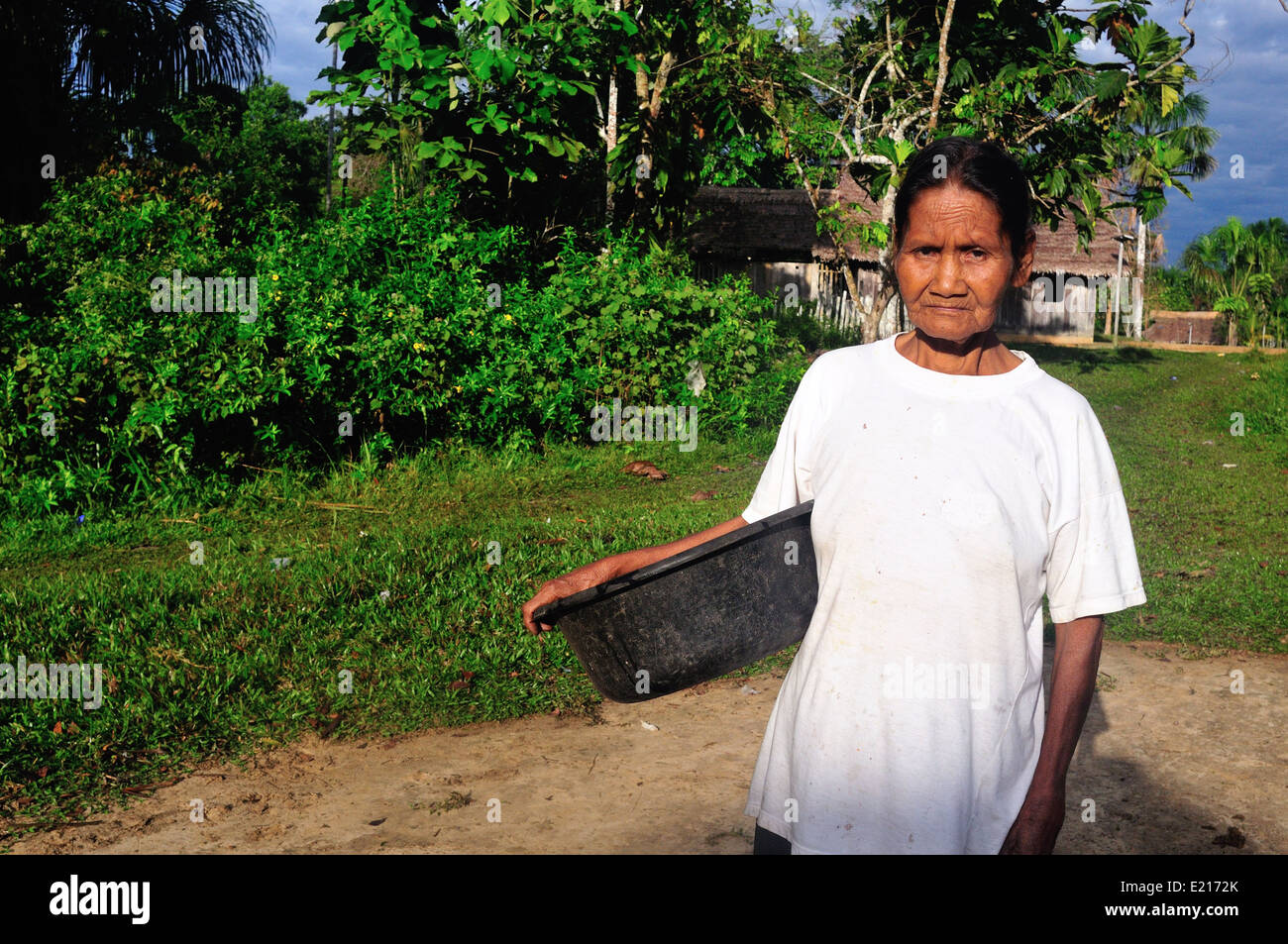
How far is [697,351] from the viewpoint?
10.2 m

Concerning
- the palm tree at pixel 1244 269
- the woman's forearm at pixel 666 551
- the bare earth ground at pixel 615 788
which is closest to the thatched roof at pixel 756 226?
the palm tree at pixel 1244 269

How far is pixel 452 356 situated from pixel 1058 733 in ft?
24.7

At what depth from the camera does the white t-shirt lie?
1902 mm

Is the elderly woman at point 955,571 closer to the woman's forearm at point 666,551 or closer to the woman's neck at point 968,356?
the woman's neck at point 968,356

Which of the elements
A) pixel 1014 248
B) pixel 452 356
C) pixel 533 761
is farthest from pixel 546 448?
pixel 1014 248

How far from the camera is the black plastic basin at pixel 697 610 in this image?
2.26 metres

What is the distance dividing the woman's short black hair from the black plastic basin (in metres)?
0.67

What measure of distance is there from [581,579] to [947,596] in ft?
2.64

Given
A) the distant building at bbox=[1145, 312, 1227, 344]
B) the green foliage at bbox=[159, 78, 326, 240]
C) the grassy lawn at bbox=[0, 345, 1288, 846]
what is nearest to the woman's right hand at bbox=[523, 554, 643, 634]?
the grassy lawn at bbox=[0, 345, 1288, 846]

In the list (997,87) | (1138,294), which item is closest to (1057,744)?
(997,87)

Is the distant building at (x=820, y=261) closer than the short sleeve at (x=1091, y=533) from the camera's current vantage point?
No

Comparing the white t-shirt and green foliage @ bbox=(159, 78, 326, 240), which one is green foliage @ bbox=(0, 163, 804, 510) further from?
the white t-shirt

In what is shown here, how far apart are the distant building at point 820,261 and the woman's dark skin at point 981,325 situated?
15.7m
